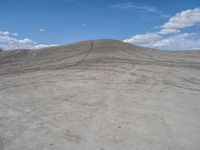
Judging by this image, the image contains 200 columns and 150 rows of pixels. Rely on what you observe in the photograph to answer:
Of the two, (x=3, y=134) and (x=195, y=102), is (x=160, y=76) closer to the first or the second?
(x=195, y=102)

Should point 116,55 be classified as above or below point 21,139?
above

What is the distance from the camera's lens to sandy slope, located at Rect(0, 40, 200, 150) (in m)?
4.92

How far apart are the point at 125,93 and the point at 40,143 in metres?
4.52

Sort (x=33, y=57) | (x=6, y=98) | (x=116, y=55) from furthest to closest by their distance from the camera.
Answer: (x=33, y=57) < (x=116, y=55) < (x=6, y=98)

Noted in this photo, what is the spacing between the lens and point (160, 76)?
11.1 meters

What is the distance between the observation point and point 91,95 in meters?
8.45

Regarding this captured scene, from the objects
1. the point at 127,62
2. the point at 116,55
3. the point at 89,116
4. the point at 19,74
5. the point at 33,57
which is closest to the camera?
the point at 89,116

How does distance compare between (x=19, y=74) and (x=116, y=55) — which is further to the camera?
(x=116, y=55)

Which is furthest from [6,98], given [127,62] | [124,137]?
[127,62]

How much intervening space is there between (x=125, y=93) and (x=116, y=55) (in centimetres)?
904

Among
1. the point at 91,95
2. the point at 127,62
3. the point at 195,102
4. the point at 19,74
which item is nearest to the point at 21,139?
the point at 91,95

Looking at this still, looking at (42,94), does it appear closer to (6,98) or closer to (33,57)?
(6,98)

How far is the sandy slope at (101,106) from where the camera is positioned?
4.92 meters

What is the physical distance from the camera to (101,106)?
7.22m
